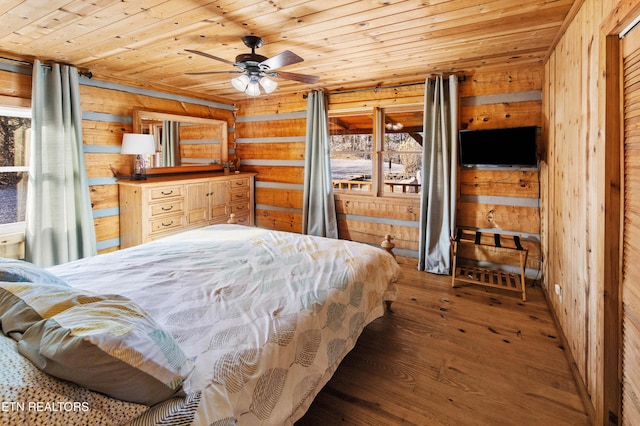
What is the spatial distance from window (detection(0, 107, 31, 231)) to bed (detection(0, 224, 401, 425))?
2.09 meters

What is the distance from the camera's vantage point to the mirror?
185 inches

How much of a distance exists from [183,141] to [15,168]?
6.69ft

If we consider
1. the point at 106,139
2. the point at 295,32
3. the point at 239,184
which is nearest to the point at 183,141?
the point at 239,184

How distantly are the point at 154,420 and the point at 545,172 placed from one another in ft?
12.8

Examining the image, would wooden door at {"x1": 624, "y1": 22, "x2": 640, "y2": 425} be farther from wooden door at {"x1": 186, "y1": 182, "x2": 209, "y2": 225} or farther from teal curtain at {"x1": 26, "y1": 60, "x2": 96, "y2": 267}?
teal curtain at {"x1": 26, "y1": 60, "x2": 96, "y2": 267}

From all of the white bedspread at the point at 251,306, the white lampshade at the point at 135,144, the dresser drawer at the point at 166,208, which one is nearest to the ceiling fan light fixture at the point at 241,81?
the white bedspread at the point at 251,306

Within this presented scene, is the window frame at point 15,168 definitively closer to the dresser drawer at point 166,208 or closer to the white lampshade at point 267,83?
the dresser drawer at point 166,208

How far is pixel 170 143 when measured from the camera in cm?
500

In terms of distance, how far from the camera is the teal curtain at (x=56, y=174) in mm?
3504

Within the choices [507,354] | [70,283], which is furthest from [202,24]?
[507,354]

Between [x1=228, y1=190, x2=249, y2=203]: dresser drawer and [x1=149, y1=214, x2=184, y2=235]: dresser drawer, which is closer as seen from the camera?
[x1=149, y1=214, x2=184, y2=235]: dresser drawer

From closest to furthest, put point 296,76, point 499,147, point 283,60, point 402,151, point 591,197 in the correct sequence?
point 591,197
point 283,60
point 296,76
point 499,147
point 402,151

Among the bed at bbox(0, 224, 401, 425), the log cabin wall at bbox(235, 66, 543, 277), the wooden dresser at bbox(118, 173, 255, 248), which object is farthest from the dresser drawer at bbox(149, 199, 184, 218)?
the log cabin wall at bbox(235, 66, 543, 277)

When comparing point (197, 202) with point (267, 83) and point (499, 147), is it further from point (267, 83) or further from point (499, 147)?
point (499, 147)
